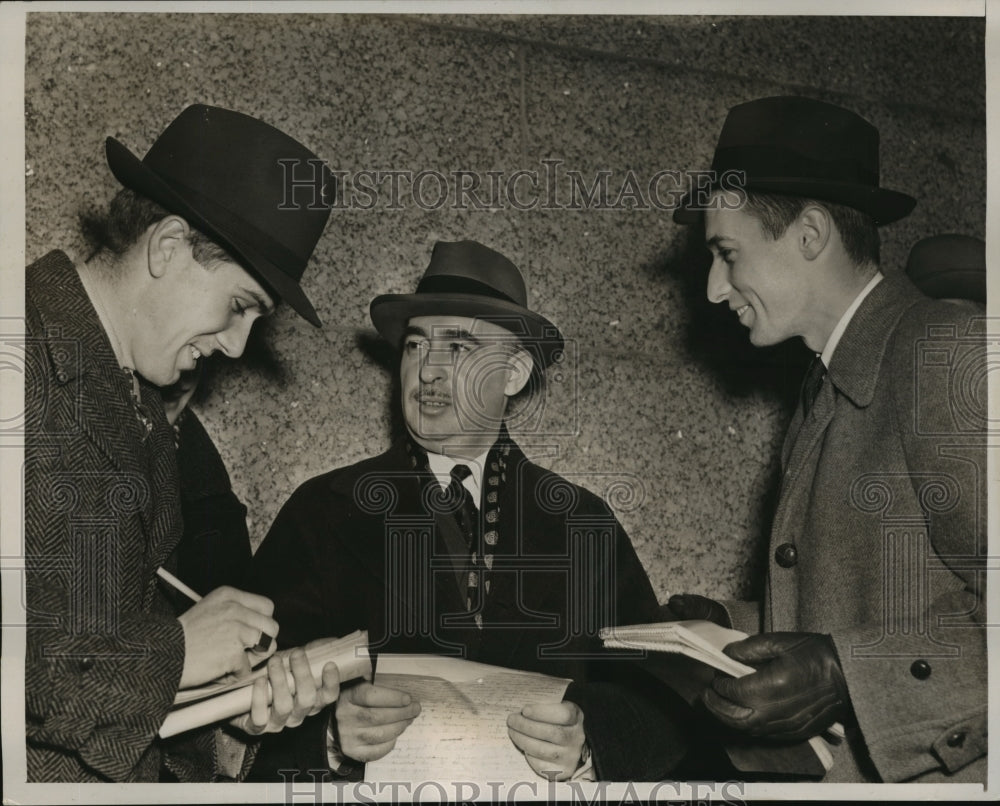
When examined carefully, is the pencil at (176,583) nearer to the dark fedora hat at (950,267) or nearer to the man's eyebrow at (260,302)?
the man's eyebrow at (260,302)

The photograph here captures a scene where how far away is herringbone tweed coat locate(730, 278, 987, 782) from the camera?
8.02 ft

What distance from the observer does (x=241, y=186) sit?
2438 millimetres

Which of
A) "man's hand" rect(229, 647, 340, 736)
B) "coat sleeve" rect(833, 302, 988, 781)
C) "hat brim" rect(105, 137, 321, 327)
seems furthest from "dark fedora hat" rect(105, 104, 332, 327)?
"coat sleeve" rect(833, 302, 988, 781)

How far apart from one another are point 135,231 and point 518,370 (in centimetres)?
76

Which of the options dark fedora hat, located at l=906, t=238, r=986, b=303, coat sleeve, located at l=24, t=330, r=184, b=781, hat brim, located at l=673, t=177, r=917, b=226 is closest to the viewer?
coat sleeve, located at l=24, t=330, r=184, b=781

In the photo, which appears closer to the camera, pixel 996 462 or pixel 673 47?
pixel 996 462

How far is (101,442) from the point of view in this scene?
2.37 meters

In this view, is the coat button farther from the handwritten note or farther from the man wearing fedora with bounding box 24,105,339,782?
the man wearing fedora with bounding box 24,105,339,782

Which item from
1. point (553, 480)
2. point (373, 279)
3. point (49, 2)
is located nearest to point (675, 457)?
point (553, 480)

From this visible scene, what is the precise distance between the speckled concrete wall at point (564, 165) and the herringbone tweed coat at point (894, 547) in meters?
0.16

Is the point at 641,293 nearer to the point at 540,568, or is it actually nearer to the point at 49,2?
the point at 540,568

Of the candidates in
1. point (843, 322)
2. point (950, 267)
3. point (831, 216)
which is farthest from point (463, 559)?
point (950, 267)

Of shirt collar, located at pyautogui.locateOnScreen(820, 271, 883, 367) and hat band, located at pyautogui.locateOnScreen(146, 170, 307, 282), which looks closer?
hat band, located at pyautogui.locateOnScreen(146, 170, 307, 282)

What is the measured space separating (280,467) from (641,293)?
809 millimetres
